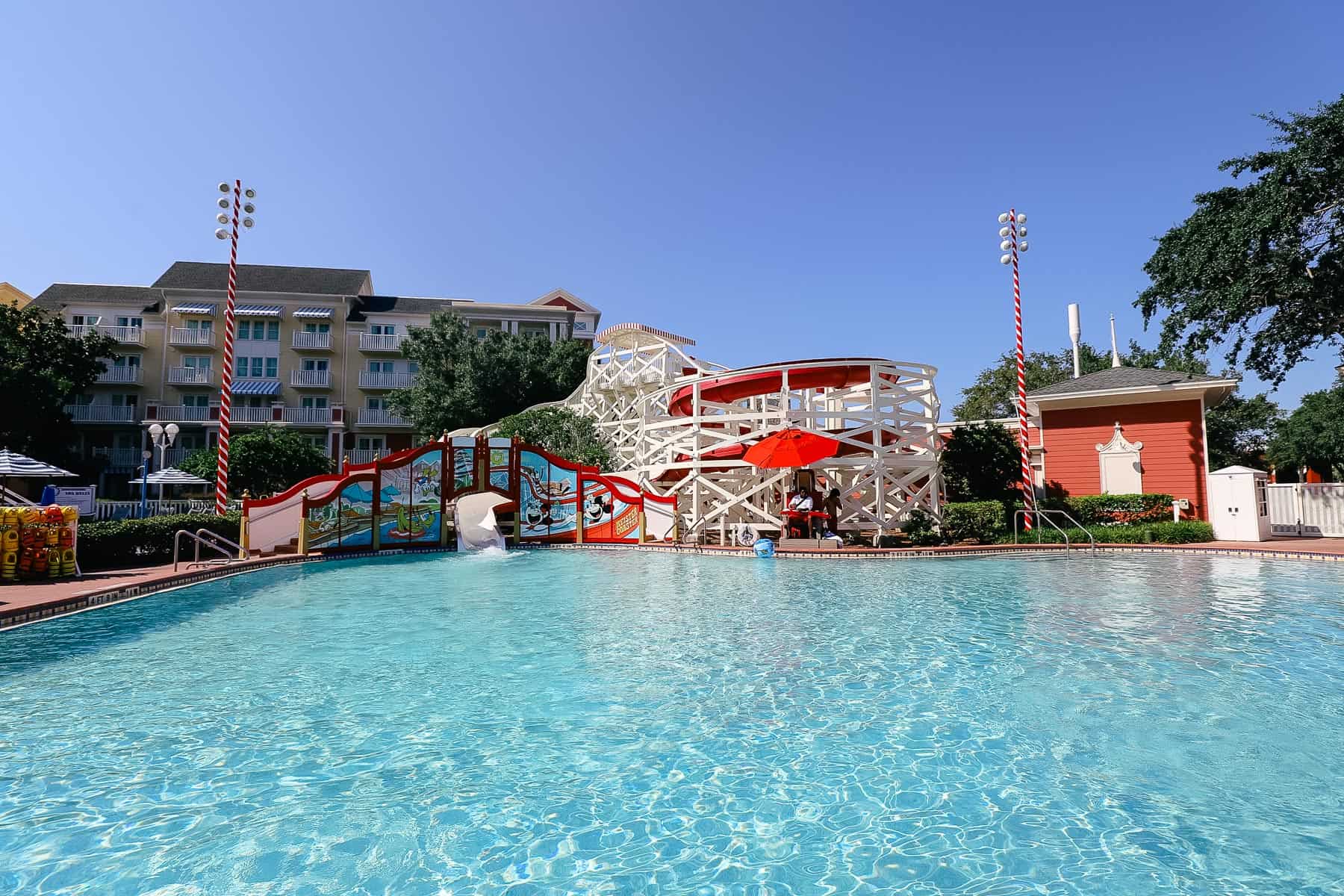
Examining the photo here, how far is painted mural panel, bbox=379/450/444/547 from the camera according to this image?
1908cm

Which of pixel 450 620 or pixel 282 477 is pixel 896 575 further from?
pixel 282 477

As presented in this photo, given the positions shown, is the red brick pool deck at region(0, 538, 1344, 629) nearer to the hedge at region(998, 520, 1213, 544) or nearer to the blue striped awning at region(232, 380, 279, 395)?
the hedge at region(998, 520, 1213, 544)

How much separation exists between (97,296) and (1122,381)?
166 feet

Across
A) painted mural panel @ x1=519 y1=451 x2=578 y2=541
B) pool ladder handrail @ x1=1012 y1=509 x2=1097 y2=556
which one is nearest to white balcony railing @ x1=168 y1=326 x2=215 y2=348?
painted mural panel @ x1=519 y1=451 x2=578 y2=541

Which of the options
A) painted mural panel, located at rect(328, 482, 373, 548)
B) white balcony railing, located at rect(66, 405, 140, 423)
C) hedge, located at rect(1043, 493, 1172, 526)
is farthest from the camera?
white balcony railing, located at rect(66, 405, 140, 423)

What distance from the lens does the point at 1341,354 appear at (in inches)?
773

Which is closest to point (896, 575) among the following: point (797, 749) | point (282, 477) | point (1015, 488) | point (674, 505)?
point (674, 505)

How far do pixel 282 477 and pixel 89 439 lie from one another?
20.9m

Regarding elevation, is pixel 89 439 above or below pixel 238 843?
above

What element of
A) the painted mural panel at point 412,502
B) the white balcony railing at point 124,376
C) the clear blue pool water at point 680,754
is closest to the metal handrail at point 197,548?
the painted mural panel at point 412,502

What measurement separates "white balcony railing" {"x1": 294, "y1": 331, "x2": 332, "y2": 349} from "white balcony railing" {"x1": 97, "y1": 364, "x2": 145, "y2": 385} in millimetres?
8403

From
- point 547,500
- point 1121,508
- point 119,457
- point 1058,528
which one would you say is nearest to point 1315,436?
point 1121,508

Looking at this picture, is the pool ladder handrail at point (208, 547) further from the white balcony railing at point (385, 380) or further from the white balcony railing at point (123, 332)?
the white balcony railing at point (123, 332)

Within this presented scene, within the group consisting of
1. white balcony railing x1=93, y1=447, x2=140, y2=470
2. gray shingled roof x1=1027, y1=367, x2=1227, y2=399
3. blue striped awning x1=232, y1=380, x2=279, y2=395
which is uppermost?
blue striped awning x1=232, y1=380, x2=279, y2=395
